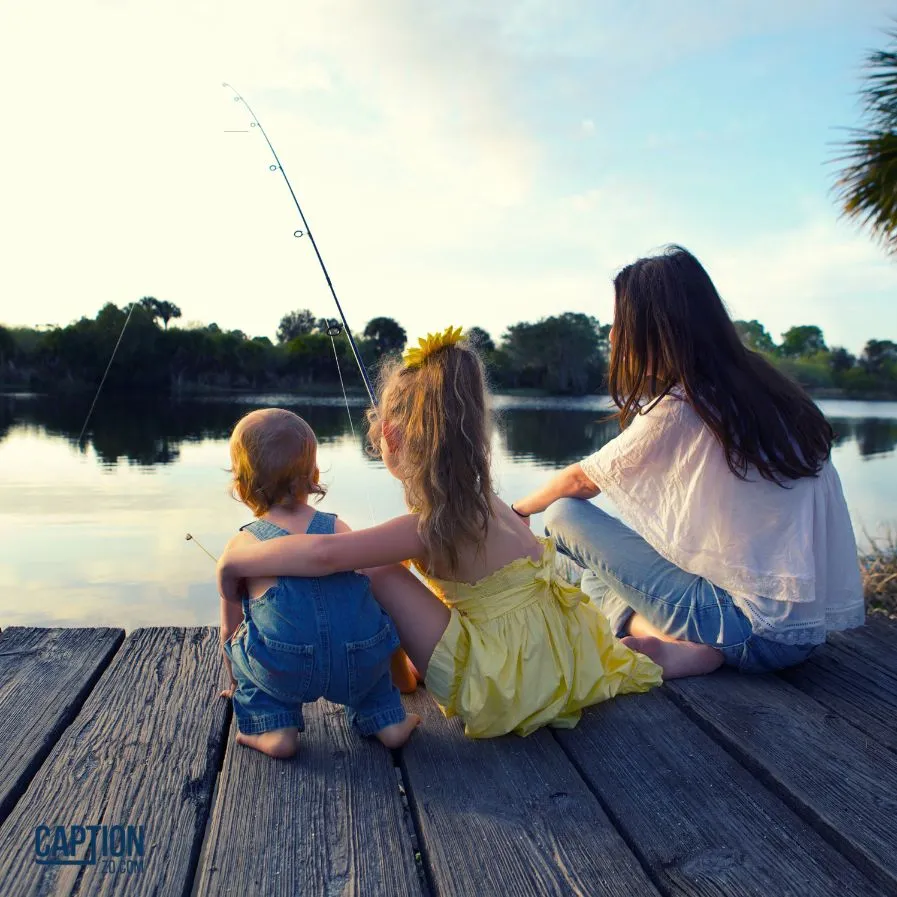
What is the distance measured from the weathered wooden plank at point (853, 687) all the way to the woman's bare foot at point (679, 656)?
0.22m

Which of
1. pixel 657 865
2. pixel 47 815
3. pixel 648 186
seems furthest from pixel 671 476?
pixel 648 186

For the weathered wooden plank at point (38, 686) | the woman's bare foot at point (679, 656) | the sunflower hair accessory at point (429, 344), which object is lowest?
the weathered wooden plank at point (38, 686)

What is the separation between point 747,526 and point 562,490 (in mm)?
524

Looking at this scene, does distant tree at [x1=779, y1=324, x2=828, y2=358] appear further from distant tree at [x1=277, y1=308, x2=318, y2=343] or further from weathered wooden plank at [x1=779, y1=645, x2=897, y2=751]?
weathered wooden plank at [x1=779, y1=645, x2=897, y2=751]

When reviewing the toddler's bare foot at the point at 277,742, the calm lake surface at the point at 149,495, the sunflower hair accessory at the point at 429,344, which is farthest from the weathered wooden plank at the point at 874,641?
the toddler's bare foot at the point at 277,742

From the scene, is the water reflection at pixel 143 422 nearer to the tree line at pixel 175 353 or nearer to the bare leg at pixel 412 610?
the tree line at pixel 175 353

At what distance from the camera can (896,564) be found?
4.23 m

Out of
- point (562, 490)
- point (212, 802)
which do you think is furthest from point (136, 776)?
point (562, 490)

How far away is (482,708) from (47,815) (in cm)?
85

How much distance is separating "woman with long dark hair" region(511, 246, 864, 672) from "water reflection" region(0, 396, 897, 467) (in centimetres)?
646

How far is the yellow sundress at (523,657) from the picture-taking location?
1757 mm

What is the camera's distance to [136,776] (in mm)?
1541

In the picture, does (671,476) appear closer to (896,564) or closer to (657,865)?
(657,865)

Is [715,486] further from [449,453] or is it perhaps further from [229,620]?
[229,620]
